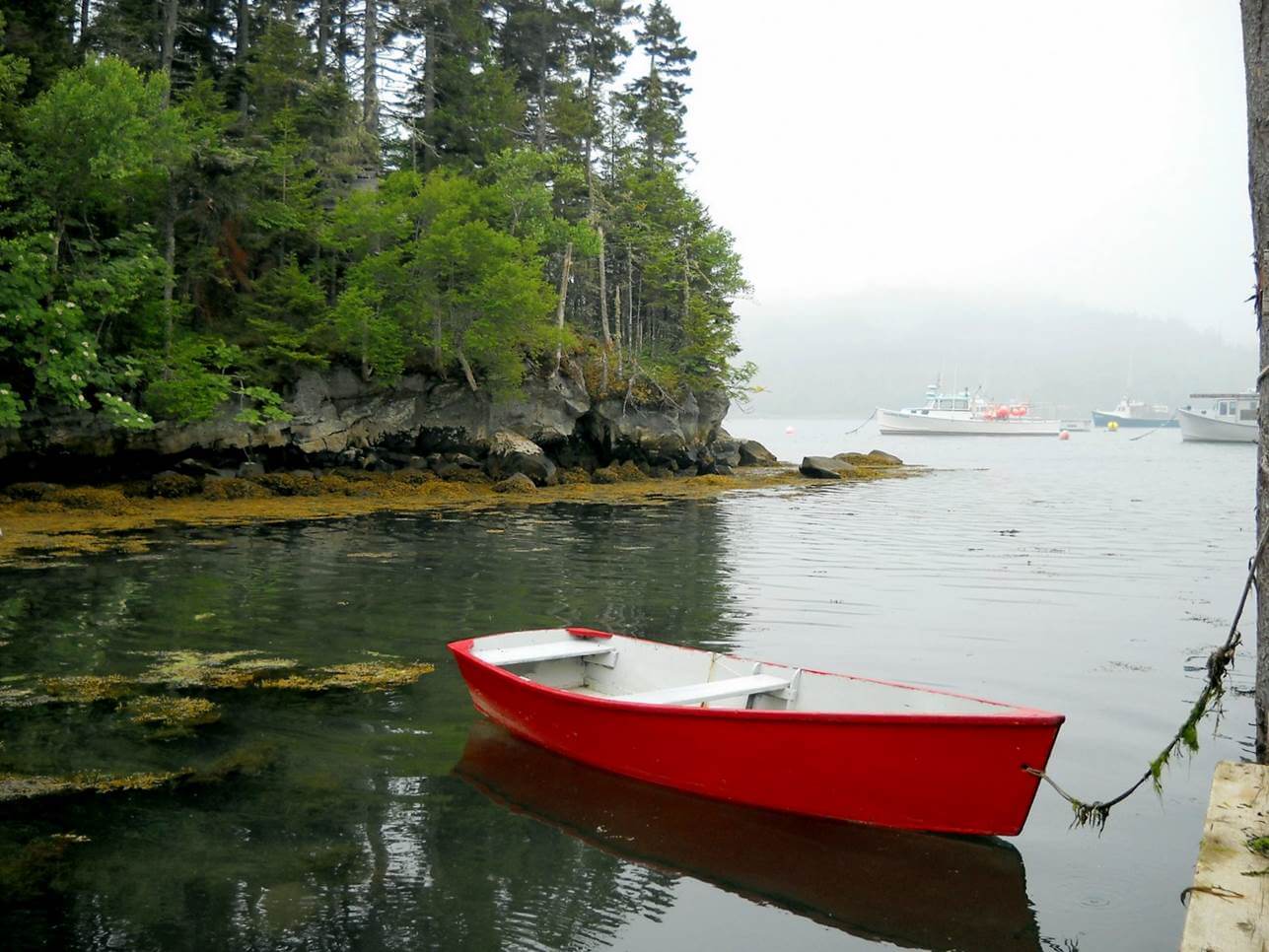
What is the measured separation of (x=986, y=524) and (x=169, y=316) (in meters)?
24.5

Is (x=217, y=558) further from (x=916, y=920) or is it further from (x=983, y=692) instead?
(x=916, y=920)

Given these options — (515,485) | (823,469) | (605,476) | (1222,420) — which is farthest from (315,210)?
(1222,420)

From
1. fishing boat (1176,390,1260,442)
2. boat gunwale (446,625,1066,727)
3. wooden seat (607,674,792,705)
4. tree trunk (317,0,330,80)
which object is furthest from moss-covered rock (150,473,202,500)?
fishing boat (1176,390,1260,442)

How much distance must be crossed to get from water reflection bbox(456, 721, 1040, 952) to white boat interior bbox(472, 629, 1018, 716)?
2.79 feet

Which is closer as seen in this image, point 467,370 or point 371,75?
point 467,370

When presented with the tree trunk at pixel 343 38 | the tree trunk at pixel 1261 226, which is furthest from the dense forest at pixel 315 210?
the tree trunk at pixel 1261 226

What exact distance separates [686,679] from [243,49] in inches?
1447

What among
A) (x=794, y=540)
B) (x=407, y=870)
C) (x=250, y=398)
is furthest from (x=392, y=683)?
(x=250, y=398)

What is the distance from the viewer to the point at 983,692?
1031 cm

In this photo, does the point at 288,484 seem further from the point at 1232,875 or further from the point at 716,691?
the point at 1232,875

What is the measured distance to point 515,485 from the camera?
32688mm

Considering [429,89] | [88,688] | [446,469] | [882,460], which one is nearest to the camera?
[88,688]

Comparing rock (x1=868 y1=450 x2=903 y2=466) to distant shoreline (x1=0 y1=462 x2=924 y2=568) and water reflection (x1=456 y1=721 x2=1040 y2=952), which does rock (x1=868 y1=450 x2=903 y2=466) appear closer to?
distant shoreline (x1=0 y1=462 x2=924 y2=568)

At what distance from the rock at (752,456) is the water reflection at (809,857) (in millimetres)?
46064
